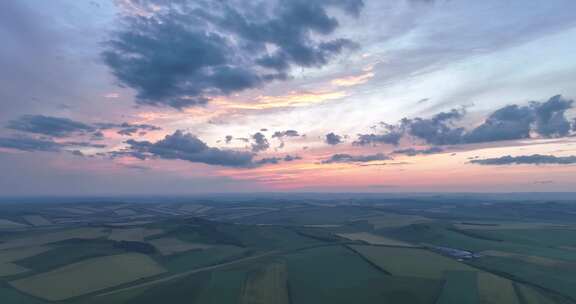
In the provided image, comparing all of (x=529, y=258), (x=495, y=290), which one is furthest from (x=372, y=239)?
(x=495, y=290)

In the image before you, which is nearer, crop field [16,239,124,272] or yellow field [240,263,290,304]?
yellow field [240,263,290,304]

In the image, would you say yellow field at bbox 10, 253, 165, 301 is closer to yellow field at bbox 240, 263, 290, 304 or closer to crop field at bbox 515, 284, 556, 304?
yellow field at bbox 240, 263, 290, 304

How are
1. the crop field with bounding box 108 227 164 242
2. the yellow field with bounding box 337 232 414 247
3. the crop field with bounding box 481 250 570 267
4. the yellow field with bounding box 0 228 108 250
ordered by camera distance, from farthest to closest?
the crop field with bounding box 108 227 164 242, the yellow field with bounding box 0 228 108 250, the yellow field with bounding box 337 232 414 247, the crop field with bounding box 481 250 570 267

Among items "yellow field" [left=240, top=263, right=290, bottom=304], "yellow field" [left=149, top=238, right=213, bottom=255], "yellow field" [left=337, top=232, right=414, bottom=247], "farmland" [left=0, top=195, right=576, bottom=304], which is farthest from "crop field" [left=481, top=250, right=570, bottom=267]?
"yellow field" [left=149, top=238, right=213, bottom=255]

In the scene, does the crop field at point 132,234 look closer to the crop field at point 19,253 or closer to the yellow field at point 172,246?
the yellow field at point 172,246

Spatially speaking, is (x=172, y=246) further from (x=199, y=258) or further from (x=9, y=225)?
(x=9, y=225)

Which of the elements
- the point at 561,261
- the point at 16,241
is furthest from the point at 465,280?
the point at 16,241

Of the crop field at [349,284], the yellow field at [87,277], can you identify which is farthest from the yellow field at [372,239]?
the yellow field at [87,277]
